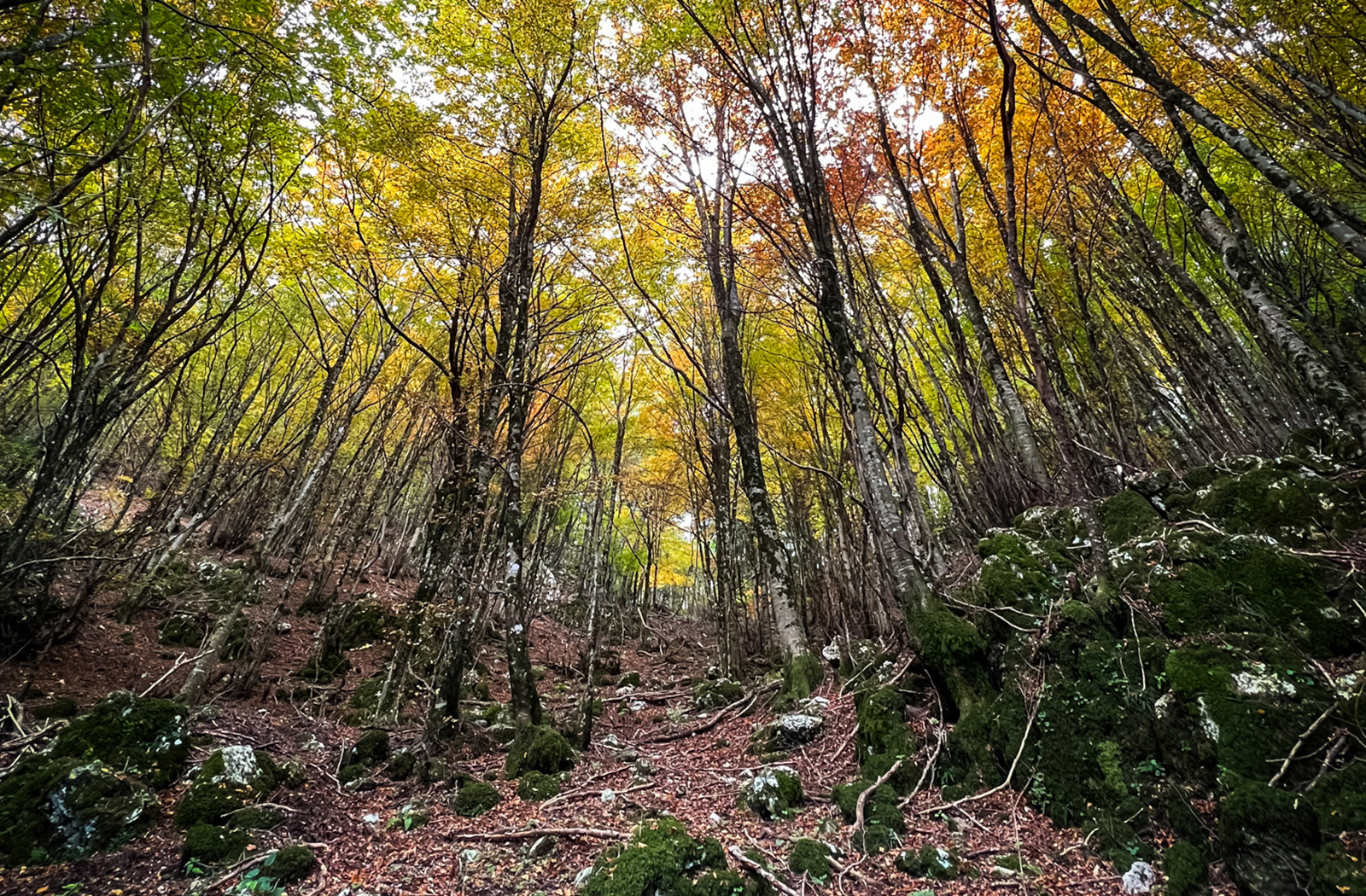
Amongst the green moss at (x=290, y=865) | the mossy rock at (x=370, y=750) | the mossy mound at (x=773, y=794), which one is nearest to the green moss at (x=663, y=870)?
the mossy mound at (x=773, y=794)

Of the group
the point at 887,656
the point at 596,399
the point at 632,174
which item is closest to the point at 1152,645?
the point at 887,656

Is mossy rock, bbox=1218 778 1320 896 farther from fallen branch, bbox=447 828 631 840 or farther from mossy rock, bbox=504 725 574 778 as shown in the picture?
mossy rock, bbox=504 725 574 778

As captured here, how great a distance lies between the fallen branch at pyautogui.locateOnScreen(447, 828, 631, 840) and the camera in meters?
3.15

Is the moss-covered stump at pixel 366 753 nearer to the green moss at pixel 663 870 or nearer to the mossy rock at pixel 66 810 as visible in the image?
the mossy rock at pixel 66 810

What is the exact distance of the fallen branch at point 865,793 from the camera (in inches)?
121

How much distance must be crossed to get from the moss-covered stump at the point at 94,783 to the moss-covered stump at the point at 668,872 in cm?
270

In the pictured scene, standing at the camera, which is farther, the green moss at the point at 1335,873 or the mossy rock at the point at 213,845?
the mossy rock at the point at 213,845

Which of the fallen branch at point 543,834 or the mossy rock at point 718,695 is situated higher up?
the mossy rock at point 718,695

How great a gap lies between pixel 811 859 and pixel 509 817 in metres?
2.06

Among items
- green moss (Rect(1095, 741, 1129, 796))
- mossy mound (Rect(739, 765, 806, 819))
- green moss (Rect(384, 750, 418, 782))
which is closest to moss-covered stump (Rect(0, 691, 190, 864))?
green moss (Rect(384, 750, 418, 782))

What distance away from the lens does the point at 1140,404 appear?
27.7ft

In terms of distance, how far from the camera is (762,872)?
267 centimetres

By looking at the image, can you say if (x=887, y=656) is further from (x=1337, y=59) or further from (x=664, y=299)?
(x=1337, y=59)

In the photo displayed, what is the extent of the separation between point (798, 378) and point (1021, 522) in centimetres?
559
